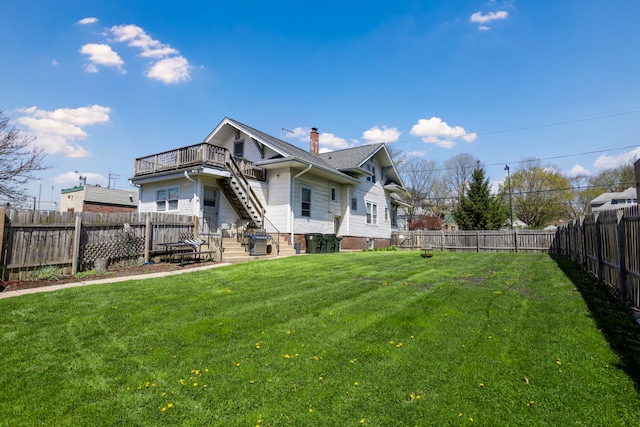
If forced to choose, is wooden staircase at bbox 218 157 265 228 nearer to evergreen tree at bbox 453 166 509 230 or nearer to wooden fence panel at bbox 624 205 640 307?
wooden fence panel at bbox 624 205 640 307

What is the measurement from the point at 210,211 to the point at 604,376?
628 inches

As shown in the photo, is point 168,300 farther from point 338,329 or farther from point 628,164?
point 628,164

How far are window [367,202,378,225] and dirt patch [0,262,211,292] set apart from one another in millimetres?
15225

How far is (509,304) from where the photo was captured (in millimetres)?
5574

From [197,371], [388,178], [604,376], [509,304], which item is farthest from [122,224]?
[388,178]

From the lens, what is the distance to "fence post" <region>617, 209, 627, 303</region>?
18.1 feet

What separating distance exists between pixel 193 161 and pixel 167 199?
3.37 meters

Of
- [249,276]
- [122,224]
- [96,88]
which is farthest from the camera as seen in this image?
[96,88]

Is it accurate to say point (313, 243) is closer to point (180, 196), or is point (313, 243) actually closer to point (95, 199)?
point (180, 196)

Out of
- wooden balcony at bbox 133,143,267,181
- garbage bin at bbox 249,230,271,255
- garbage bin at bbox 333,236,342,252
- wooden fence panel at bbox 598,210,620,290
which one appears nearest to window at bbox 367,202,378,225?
garbage bin at bbox 333,236,342,252

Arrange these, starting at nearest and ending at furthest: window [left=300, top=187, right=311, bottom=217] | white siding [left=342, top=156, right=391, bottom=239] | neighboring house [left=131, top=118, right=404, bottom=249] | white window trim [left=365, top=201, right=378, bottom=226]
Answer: neighboring house [left=131, top=118, right=404, bottom=249], window [left=300, top=187, right=311, bottom=217], white siding [left=342, top=156, right=391, bottom=239], white window trim [left=365, top=201, right=378, bottom=226]

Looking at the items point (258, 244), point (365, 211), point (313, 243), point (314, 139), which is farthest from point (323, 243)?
point (314, 139)

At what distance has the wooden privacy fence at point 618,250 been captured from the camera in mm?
5105

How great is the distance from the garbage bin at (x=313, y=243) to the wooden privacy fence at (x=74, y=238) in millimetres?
7068
